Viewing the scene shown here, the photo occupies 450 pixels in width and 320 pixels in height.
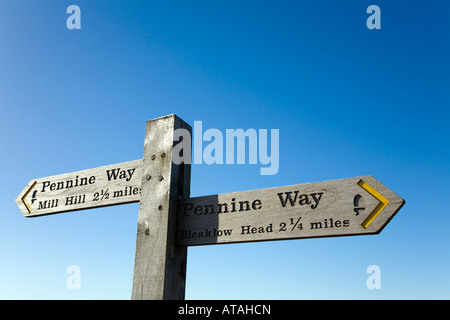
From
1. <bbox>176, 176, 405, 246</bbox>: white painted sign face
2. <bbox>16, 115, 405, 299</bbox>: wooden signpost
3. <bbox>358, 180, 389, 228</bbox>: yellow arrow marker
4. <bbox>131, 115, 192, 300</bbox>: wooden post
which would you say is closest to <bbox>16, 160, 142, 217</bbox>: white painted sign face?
<bbox>16, 115, 405, 299</bbox>: wooden signpost

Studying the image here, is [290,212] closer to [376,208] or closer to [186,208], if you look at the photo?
[376,208]

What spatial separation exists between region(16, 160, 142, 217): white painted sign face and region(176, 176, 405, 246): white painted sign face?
0.57 meters

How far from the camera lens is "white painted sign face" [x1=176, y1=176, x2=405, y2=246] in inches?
92.0

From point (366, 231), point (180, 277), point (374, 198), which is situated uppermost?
point (374, 198)

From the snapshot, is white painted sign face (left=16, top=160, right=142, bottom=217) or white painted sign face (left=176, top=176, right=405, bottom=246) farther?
white painted sign face (left=16, top=160, right=142, bottom=217)

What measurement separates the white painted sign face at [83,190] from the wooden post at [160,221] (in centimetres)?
19

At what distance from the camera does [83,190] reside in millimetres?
3406

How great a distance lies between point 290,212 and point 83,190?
197cm

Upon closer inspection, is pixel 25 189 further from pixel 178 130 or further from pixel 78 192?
pixel 178 130

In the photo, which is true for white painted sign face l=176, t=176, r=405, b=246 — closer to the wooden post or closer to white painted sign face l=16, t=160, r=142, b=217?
the wooden post

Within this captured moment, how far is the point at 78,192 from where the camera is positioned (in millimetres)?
3422
